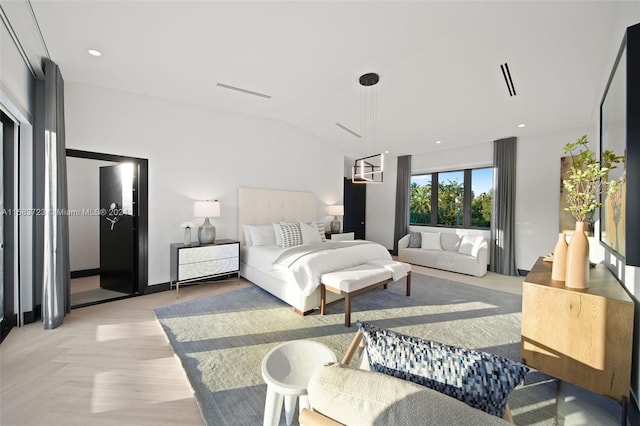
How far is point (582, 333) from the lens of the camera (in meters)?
Result: 1.55

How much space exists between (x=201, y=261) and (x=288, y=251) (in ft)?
4.36

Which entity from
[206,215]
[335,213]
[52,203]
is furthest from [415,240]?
[52,203]

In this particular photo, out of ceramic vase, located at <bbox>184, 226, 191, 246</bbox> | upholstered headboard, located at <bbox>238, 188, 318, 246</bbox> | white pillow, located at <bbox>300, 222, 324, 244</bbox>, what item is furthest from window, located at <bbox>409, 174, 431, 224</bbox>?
ceramic vase, located at <bbox>184, 226, 191, 246</bbox>

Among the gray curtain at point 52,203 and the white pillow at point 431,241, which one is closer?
the gray curtain at point 52,203

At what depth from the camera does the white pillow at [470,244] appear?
196 inches

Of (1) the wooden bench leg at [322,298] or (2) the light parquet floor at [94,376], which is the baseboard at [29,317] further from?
(1) the wooden bench leg at [322,298]

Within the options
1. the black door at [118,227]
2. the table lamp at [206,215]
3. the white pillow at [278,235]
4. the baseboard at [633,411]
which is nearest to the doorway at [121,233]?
the black door at [118,227]

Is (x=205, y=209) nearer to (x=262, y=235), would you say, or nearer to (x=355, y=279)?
(x=262, y=235)

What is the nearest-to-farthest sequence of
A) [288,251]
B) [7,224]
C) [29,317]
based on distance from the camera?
[7,224] → [29,317] → [288,251]

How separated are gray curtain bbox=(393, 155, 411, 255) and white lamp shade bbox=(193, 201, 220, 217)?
4592mm

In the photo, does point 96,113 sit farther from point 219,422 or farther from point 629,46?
point 629,46

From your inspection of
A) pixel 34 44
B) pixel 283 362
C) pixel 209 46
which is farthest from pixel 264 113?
pixel 283 362

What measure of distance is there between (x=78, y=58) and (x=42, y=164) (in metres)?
1.18

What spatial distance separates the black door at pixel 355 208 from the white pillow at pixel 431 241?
2.19m
